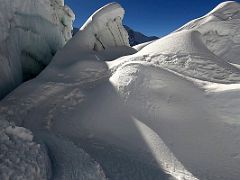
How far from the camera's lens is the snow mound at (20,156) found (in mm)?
4215

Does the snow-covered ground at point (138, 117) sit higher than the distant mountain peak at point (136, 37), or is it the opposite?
the snow-covered ground at point (138, 117)

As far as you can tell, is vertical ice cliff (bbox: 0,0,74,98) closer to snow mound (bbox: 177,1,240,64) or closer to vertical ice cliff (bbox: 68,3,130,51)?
vertical ice cliff (bbox: 68,3,130,51)

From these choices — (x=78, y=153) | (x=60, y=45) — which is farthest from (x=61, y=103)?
(x=60, y=45)

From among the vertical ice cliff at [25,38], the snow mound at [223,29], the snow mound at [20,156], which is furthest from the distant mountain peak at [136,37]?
the snow mound at [20,156]

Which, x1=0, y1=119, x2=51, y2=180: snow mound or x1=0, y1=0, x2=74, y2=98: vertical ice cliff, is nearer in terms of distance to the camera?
x1=0, y1=119, x2=51, y2=180: snow mound

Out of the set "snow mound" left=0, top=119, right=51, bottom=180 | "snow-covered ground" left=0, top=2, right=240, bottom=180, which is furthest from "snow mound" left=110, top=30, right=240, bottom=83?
"snow mound" left=0, top=119, right=51, bottom=180

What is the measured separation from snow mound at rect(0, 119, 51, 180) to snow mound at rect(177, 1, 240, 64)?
1249cm

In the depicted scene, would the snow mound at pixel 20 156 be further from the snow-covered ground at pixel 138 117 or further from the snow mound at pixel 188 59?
the snow mound at pixel 188 59

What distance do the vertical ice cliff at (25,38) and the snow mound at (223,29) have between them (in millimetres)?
7820

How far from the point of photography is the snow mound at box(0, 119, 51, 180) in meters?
4.21

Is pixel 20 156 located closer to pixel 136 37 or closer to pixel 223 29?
pixel 223 29

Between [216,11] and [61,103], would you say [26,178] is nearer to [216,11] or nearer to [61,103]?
[61,103]

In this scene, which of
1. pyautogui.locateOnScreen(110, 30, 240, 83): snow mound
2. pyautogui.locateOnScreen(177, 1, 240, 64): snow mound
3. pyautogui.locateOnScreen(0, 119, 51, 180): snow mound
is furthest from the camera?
pyautogui.locateOnScreen(177, 1, 240, 64): snow mound

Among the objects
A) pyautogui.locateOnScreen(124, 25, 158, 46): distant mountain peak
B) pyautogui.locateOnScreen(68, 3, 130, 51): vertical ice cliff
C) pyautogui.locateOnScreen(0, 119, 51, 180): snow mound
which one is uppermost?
pyautogui.locateOnScreen(68, 3, 130, 51): vertical ice cliff
